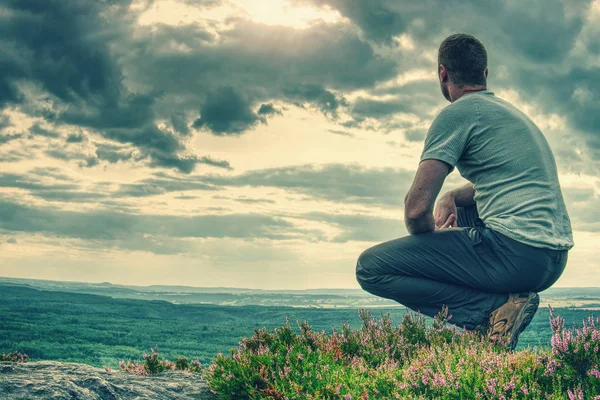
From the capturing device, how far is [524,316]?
5.59 meters

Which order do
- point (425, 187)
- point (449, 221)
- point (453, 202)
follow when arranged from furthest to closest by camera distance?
point (453, 202) < point (449, 221) < point (425, 187)

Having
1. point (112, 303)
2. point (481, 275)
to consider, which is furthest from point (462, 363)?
point (112, 303)

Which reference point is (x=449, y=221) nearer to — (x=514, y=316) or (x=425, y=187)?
(x=425, y=187)

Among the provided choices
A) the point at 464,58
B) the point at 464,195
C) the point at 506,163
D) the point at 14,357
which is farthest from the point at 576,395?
the point at 14,357

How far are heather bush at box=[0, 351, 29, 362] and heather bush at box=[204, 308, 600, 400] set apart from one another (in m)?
3.03

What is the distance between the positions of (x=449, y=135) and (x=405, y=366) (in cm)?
212

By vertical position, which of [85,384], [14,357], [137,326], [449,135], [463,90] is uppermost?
[463,90]

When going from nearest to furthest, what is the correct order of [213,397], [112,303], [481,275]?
[213,397]
[481,275]
[112,303]

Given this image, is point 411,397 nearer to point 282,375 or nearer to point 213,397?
point 282,375

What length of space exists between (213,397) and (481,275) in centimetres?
277

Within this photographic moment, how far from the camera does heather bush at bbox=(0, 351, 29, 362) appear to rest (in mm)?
7055

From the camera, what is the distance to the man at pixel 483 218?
5.37 m

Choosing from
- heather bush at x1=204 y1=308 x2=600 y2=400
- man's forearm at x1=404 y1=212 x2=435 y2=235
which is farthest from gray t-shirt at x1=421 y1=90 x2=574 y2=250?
heather bush at x1=204 y1=308 x2=600 y2=400

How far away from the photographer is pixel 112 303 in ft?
231
